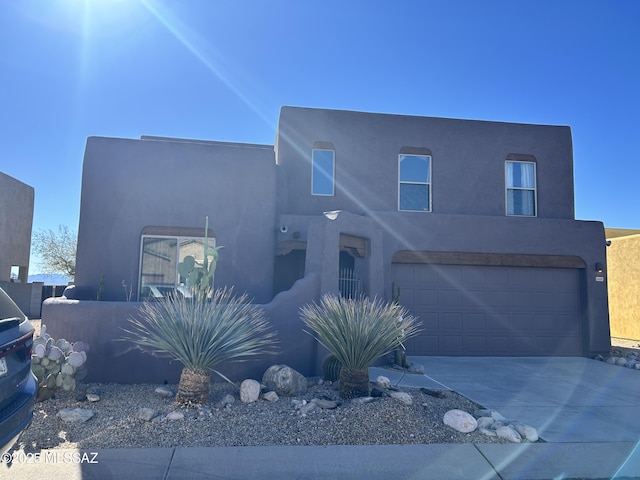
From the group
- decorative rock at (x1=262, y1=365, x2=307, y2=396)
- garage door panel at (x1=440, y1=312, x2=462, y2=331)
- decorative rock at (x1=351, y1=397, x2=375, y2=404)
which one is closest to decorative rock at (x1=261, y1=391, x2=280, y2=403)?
decorative rock at (x1=262, y1=365, x2=307, y2=396)

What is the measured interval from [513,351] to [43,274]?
28.6 meters

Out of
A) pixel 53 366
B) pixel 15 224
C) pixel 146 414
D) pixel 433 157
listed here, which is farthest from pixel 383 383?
pixel 15 224

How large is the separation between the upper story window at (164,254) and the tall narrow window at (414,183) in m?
5.65

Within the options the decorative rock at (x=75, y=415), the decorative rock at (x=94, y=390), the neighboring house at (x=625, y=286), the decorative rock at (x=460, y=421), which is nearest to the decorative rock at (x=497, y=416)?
the decorative rock at (x=460, y=421)

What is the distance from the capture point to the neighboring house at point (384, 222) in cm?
1098

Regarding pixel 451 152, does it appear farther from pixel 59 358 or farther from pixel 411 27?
pixel 59 358

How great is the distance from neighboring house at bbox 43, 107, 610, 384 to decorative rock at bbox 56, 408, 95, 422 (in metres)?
4.46

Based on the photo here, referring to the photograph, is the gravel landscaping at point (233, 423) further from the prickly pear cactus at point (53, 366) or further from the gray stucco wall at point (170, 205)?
the gray stucco wall at point (170, 205)

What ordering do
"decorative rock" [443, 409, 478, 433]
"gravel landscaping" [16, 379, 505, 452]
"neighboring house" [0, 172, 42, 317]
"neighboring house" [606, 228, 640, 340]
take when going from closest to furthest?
1. "gravel landscaping" [16, 379, 505, 452]
2. "decorative rock" [443, 409, 478, 433]
3. "neighboring house" [606, 228, 640, 340]
4. "neighboring house" [0, 172, 42, 317]

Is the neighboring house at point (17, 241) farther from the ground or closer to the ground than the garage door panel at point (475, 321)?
farther from the ground

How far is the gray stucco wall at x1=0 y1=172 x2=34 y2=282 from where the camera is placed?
21766 millimetres

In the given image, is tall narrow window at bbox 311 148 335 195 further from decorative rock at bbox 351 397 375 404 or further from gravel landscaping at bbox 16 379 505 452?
decorative rock at bbox 351 397 375 404

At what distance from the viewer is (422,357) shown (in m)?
12.1

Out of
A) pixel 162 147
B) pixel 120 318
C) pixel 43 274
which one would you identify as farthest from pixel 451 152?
pixel 43 274
